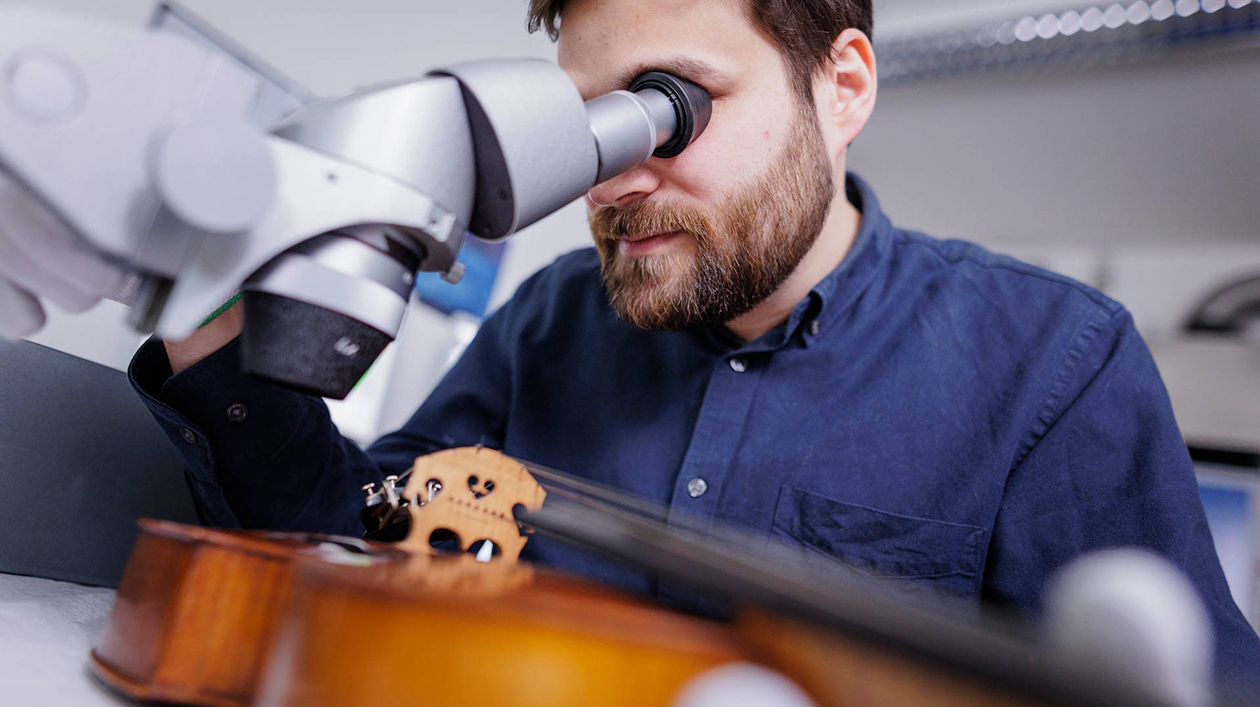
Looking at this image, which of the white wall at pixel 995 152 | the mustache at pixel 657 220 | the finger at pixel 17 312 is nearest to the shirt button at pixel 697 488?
the mustache at pixel 657 220

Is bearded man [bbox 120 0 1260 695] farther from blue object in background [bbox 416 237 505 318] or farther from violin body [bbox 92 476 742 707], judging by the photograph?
blue object in background [bbox 416 237 505 318]

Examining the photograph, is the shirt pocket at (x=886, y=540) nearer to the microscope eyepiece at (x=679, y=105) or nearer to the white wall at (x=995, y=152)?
the microscope eyepiece at (x=679, y=105)

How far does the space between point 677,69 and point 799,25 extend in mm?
219

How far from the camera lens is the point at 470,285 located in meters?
2.08

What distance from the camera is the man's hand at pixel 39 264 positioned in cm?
43

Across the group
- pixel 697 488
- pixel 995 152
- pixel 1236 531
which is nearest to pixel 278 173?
pixel 697 488

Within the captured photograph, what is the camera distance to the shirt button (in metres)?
0.95

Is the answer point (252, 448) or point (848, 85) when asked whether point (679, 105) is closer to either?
point (848, 85)

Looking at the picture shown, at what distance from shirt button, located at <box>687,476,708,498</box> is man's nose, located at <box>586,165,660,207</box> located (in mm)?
328

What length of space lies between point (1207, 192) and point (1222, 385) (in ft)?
2.24

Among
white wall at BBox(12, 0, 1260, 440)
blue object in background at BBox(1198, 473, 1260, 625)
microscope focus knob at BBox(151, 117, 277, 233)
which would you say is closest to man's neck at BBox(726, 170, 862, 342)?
microscope focus knob at BBox(151, 117, 277, 233)

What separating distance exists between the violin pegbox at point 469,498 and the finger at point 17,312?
0.27m

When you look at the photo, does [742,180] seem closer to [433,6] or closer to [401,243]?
[401,243]

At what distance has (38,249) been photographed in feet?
1.45
